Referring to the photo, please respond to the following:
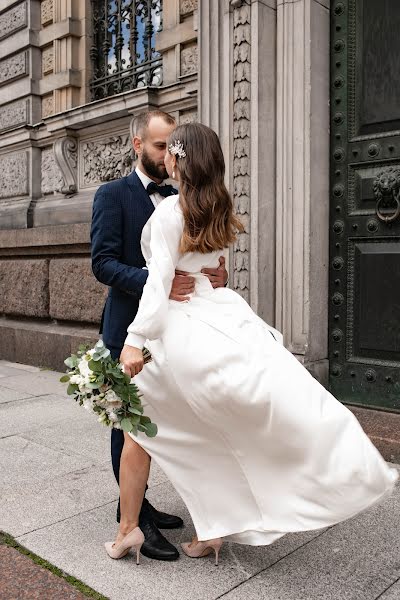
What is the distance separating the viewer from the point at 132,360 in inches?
92.9

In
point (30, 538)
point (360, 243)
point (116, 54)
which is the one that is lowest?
point (30, 538)

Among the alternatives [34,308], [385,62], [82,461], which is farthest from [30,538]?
[34,308]

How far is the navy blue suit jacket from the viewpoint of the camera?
109 inches

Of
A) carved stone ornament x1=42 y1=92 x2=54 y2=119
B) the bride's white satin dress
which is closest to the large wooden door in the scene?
the bride's white satin dress

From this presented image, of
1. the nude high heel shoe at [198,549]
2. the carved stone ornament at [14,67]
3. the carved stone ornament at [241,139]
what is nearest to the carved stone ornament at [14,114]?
the carved stone ornament at [14,67]

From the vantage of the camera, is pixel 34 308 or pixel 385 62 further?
pixel 34 308

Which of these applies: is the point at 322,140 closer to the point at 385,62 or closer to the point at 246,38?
the point at 385,62

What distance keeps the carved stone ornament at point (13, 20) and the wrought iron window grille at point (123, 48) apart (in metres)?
1.07

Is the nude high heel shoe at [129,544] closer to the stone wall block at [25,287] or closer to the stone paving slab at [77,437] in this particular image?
the stone paving slab at [77,437]

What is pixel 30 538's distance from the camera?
2.81 m

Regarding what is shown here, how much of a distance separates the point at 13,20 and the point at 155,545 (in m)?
7.65

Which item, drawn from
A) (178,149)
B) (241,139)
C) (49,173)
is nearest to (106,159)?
(49,173)

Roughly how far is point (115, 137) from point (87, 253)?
4.49 ft

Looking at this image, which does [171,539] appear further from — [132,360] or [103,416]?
[132,360]
